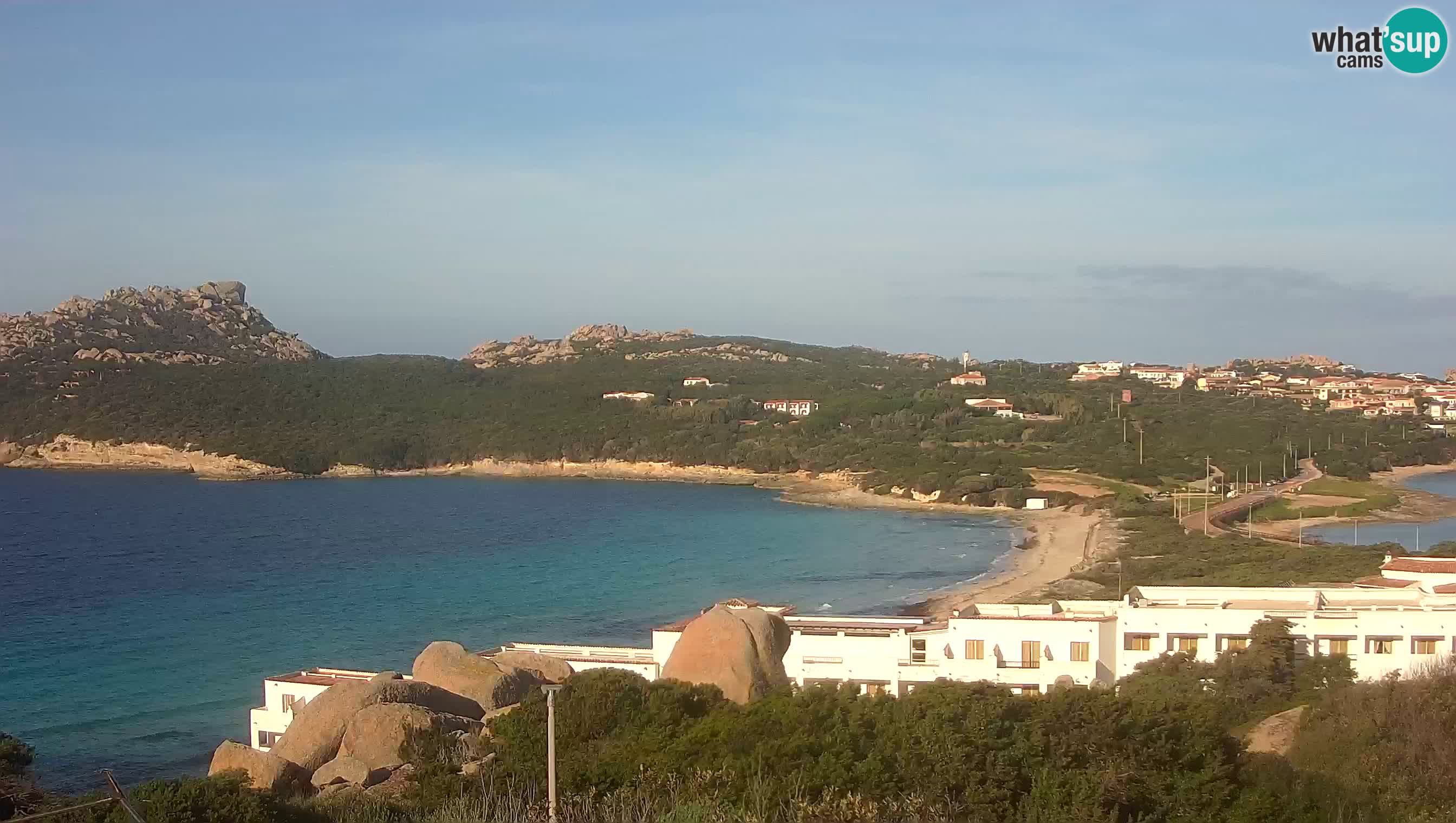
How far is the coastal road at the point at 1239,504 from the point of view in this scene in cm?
3972

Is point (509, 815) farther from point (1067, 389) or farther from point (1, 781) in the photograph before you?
point (1067, 389)

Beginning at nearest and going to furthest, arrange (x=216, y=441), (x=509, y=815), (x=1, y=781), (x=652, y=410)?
(x=509, y=815), (x=1, y=781), (x=216, y=441), (x=652, y=410)

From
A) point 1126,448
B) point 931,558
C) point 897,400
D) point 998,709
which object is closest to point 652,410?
point 897,400

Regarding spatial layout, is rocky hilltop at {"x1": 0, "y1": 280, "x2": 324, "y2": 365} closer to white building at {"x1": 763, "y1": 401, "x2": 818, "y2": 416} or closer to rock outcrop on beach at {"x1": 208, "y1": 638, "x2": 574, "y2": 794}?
white building at {"x1": 763, "y1": 401, "x2": 818, "y2": 416}

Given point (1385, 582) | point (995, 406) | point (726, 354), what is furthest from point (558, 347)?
point (1385, 582)

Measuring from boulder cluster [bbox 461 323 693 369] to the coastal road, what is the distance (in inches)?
2799

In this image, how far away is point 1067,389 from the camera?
88312 millimetres

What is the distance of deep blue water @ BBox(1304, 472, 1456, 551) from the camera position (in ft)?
122

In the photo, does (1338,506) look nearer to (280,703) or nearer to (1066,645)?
(1066,645)

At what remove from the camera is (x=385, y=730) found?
1162 centimetres

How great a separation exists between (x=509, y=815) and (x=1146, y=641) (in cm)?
1185

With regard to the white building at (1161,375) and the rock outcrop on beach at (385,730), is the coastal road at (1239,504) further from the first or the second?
the white building at (1161,375)

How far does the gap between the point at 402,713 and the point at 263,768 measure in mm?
1388

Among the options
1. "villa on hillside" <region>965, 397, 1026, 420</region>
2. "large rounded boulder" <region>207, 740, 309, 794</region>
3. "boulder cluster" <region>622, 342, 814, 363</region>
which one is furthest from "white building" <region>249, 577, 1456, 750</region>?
"boulder cluster" <region>622, 342, 814, 363</region>
